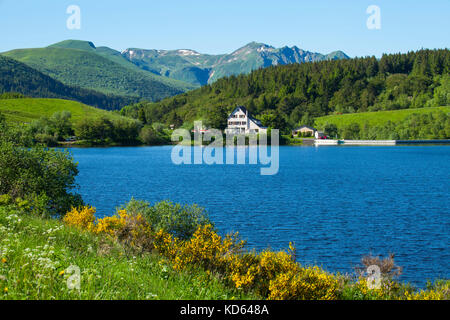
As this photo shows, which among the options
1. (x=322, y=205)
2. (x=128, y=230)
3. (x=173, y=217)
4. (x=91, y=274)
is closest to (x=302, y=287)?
(x=91, y=274)

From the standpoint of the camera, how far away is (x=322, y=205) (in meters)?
44.1

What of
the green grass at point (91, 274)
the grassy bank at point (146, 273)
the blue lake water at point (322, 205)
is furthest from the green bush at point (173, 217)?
the green grass at point (91, 274)

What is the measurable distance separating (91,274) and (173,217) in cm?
1241

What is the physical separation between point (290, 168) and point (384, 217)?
47725mm

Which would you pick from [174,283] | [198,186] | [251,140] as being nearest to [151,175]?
[198,186]

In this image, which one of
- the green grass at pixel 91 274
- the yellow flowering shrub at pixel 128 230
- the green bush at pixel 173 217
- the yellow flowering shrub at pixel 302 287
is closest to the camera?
the green grass at pixel 91 274

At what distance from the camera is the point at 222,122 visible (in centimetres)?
19200

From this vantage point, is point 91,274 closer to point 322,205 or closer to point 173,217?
point 173,217

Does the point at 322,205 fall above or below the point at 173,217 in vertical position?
below

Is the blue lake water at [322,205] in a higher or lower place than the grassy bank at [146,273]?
lower

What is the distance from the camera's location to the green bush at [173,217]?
884 inches

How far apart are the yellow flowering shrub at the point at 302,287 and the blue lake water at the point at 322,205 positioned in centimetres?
1035

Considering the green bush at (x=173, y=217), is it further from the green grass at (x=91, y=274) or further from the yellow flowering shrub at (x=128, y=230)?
the green grass at (x=91, y=274)
